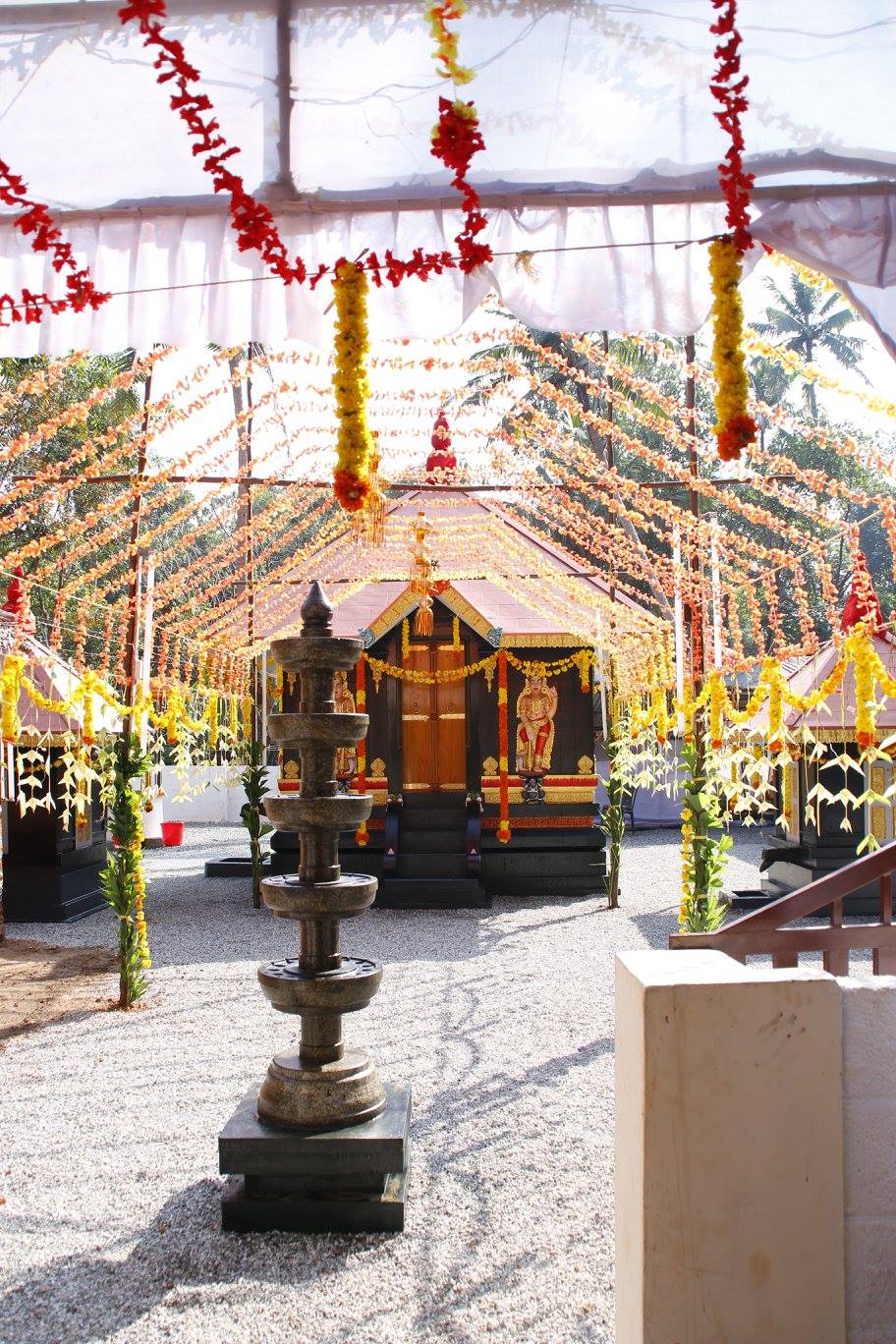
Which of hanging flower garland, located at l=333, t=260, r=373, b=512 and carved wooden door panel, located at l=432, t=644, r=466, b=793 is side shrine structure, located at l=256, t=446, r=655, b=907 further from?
hanging flower garland, located at l=333, t=260, r=373, b=512

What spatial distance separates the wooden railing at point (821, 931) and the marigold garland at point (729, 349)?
1674mm

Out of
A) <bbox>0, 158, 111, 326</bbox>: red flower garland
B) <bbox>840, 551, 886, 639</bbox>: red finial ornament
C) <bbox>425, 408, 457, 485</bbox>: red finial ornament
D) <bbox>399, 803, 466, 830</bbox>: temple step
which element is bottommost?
<bbox>399, 803, 466, 830</bbox>: temple step

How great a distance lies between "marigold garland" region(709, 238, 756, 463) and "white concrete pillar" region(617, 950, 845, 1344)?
2114mm

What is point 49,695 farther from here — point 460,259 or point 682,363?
point 460,259

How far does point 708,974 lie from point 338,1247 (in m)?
2.71

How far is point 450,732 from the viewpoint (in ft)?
52.4

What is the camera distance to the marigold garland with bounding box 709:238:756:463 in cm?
390

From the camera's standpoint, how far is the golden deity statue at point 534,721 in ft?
51.2

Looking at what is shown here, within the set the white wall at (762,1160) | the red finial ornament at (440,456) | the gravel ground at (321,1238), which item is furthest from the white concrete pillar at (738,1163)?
the red finial ornament at (440,456)

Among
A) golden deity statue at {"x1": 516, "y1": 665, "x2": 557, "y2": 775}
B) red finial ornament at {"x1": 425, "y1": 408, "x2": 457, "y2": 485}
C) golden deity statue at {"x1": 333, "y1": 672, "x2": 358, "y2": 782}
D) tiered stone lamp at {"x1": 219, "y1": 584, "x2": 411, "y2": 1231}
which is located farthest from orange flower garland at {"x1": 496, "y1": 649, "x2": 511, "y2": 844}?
tiered stone lamp at {"x1": 219, "y1": 584, "x2": 411, "y2": 1231}

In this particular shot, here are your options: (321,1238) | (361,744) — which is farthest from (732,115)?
(361,744)

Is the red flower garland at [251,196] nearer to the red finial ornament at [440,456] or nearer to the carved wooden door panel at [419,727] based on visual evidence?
the red finial ornament at [440,456]

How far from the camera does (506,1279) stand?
4340 mm

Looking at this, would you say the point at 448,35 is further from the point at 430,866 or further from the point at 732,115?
the point at 430,866
